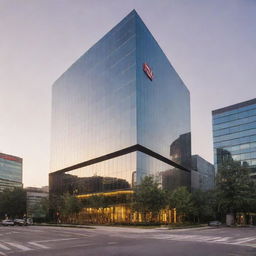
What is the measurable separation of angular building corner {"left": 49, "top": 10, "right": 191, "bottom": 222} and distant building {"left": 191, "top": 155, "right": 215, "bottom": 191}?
9.04 meters

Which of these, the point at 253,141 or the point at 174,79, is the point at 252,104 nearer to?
the point at 253,141

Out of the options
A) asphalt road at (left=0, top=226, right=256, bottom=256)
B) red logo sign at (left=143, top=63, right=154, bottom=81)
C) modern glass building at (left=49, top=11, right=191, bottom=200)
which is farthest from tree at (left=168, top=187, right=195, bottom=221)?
asphalt road at (left=0, top=226, right=256, bottom=256)

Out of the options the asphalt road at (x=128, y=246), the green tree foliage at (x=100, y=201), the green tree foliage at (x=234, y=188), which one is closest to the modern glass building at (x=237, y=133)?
the green tree foliage at (x=234, y=188)

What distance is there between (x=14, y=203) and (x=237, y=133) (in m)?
79.5

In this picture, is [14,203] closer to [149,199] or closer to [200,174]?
[200,174]

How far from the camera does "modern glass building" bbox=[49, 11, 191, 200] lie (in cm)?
6969

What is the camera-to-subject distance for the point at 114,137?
A: 7306cm

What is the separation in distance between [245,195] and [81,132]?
4207 centimetres

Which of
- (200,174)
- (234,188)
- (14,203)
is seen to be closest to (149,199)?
(234,188)

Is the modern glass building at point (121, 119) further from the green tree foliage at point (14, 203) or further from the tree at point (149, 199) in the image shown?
the green tree foliage at point (14, 203)

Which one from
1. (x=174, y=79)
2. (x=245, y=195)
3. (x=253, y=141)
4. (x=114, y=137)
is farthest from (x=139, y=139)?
(x=253, y=141)

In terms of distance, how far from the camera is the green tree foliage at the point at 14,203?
392 ft

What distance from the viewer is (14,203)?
120 metres

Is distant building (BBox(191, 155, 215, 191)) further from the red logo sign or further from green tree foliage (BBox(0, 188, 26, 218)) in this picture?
green tree foliage (BBox(0, 188, 26, 218))
